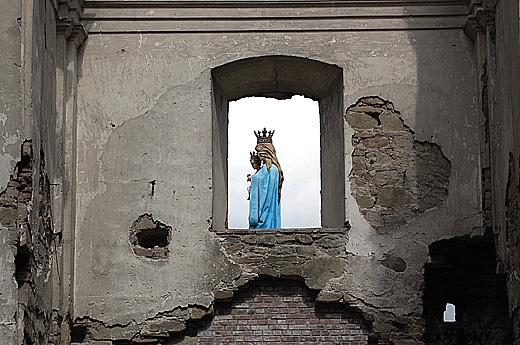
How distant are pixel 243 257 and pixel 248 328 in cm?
62

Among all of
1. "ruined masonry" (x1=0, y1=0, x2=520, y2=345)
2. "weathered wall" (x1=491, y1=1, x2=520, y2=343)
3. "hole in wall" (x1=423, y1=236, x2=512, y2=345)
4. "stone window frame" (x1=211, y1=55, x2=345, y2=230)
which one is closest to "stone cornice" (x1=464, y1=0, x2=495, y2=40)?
"ruined masonry" (x1=0, y1=0, x2=520, y2=345)

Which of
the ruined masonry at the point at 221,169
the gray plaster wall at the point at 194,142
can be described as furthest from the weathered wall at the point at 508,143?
the gray plaster wall at the point at 194,142

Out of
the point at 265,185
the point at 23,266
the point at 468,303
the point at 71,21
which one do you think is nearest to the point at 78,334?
the point at 23,266

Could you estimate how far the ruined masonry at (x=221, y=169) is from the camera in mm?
8680

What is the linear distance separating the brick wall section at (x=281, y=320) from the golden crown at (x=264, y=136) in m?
1.58

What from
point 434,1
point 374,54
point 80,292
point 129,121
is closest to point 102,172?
point 129,121

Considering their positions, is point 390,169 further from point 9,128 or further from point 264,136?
point 9,128

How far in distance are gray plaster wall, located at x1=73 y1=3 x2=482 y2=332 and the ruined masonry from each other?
13 millimetres

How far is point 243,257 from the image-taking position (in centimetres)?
882

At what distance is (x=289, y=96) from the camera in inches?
398

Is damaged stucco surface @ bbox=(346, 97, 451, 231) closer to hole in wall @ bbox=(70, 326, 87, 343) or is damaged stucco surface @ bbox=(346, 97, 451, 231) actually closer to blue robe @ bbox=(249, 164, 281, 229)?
blue robe @ bbox=(249, 164, 281, 229)

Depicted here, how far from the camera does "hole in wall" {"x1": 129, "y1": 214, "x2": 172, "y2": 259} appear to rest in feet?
29.1

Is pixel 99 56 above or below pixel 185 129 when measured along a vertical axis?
above

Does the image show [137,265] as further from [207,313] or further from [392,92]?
[392,92]
